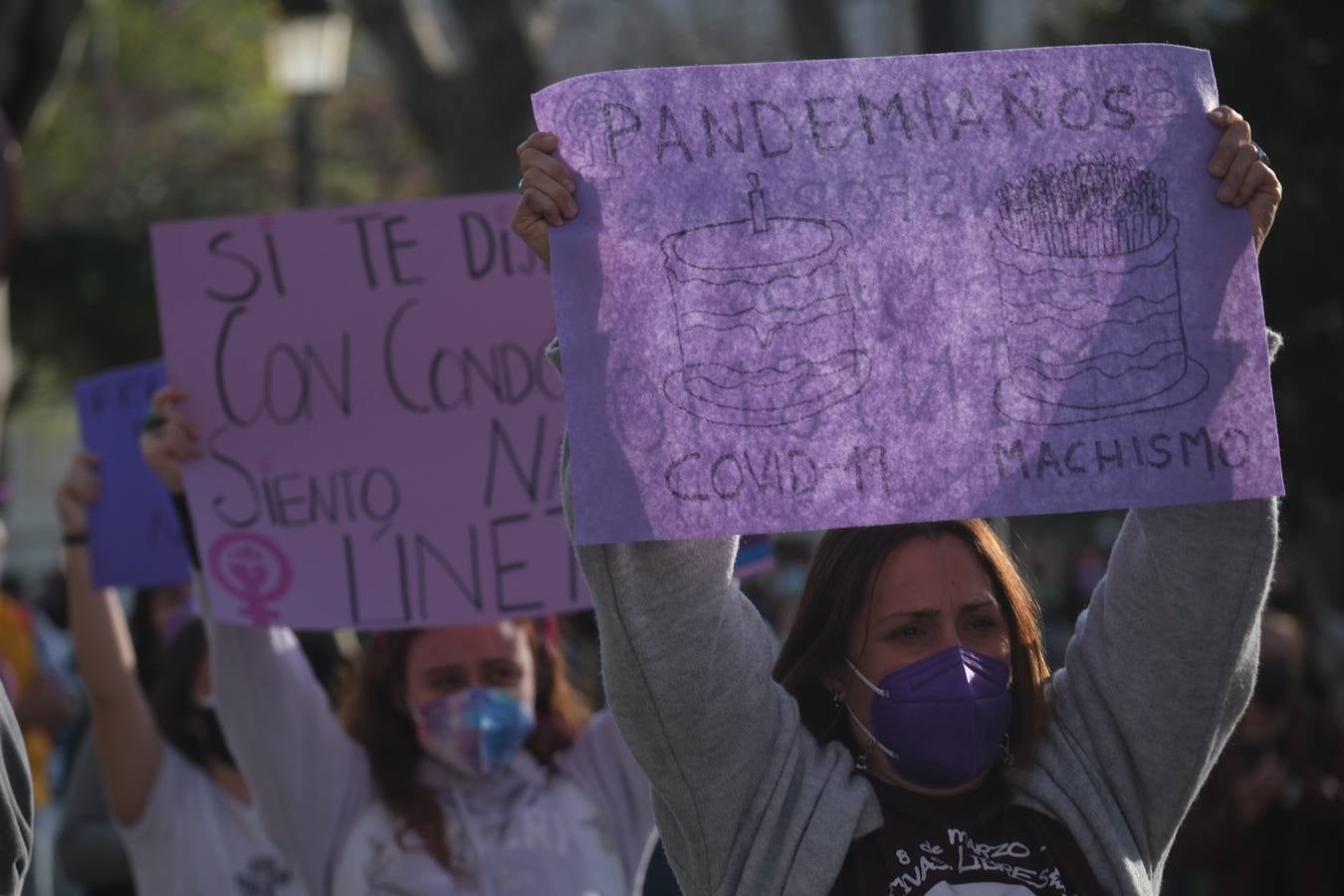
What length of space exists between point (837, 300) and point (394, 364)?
1.52 metres

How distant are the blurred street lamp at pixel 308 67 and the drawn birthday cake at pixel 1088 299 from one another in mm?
8635

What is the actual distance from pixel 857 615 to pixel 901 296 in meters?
0.49

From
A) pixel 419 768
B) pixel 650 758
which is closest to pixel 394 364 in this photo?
pixel 419 768

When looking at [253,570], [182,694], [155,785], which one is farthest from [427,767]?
[182,694]

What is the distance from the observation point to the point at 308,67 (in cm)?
1098

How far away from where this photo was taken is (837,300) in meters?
2.68

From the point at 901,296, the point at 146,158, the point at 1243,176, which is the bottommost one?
the point at 901,296

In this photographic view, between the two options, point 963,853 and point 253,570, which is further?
point 253,570

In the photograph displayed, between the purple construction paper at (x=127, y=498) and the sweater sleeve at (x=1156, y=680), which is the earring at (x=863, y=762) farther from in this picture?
the purple construction paper at (x=127, y=498)

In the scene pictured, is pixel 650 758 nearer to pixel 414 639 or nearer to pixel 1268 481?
pixel 1268 481

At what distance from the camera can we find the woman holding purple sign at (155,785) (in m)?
4.11

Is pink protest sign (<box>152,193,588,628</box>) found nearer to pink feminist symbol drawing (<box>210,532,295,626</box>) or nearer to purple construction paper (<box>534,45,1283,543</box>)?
pink feminist symbol drawing (<box>210,532,295,626</box>)

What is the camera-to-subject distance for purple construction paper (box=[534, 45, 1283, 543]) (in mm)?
2609

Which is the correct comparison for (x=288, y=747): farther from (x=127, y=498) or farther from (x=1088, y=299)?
(x=1088, y=299)
